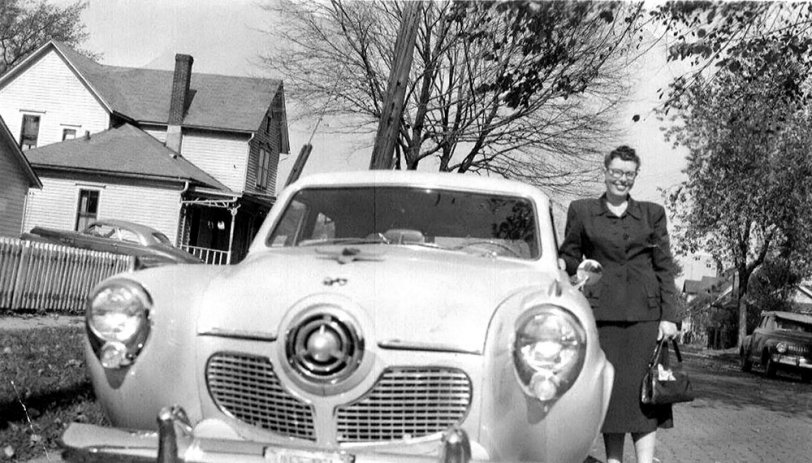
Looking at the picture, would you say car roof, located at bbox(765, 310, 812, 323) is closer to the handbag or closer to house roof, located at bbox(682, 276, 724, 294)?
the handbag

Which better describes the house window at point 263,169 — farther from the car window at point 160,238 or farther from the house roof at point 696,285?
the house roof at point 696,285

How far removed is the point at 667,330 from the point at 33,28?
1815 inches

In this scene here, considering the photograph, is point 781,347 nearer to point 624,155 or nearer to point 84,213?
point 624,155

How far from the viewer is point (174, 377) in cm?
352

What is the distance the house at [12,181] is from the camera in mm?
27283

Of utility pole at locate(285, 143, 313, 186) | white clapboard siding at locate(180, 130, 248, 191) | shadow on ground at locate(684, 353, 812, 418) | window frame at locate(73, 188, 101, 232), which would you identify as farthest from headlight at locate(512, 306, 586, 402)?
white clapboard siding at locate(180, 130, 248, 191)

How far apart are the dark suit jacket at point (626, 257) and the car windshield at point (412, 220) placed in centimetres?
44

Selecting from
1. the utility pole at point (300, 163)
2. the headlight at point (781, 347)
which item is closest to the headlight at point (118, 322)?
the utility pole at point (300, 163)

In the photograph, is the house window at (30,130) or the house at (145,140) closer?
the house at (145,140)

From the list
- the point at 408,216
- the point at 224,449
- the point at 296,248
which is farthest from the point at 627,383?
the point at 224,449

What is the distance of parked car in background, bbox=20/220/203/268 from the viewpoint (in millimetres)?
18812

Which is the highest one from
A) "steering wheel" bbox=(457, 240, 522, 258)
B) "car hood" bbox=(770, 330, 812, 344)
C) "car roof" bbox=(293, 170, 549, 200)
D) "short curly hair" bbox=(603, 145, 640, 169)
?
"short curly hair" bbox=(603, 145, 640, 169)

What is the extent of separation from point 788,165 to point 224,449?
29.5 meters

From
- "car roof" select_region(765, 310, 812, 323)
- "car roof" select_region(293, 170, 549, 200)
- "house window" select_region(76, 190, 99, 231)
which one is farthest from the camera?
"house window" select_region(76, 190, 99, 231)
